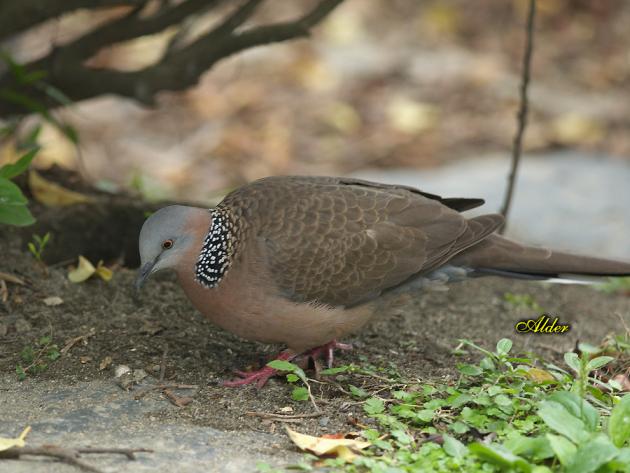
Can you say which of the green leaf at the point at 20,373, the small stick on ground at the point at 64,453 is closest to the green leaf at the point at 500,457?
the small stick on ground at the point at 64,453

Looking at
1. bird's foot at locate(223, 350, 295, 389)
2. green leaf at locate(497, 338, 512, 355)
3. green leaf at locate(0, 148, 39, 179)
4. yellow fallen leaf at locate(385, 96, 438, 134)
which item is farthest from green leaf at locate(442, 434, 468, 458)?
yellow fallen leaf at locate(385, 96, 438, 134)

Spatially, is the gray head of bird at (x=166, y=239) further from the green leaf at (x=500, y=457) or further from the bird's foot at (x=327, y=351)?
the green leaf at (x=500, y=457)

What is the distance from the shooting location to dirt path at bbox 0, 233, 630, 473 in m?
3.39

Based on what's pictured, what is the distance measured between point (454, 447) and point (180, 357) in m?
1.48

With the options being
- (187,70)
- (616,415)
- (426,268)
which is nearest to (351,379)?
(426,268)

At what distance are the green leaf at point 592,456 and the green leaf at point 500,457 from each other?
0.46 feet

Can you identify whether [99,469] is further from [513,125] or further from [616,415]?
[513,125]

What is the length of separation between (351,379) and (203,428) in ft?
2.66

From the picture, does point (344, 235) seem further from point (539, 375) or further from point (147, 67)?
point (147, 67)

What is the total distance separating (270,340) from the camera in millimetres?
4152

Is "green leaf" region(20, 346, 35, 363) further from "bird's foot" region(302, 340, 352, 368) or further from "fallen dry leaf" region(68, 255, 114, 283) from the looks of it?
"bird's foot" region(302, 340, 352, 368)

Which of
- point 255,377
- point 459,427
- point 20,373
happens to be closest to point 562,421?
point 459,427

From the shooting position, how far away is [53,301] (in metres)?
4.50

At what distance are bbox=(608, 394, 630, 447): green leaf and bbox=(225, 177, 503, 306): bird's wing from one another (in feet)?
4.30
